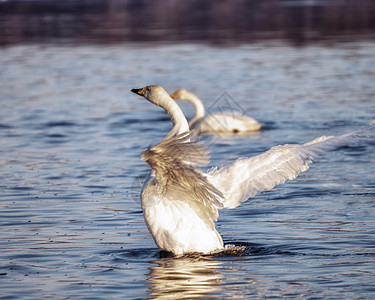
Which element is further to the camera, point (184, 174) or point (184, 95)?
point (184, 95)

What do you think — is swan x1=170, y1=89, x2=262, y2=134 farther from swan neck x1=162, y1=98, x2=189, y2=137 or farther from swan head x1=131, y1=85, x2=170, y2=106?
swan neck x1=162, y1=98, x2=189, y2=137

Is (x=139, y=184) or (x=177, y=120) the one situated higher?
(x=177, y=120)

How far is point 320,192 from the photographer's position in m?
10.5

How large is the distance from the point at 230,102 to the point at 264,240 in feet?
30.0

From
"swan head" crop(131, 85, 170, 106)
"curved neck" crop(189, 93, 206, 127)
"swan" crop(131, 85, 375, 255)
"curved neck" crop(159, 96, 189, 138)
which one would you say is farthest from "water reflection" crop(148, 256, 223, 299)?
"curved neck" crop(189, 93, 206, 127)

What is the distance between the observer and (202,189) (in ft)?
24.3

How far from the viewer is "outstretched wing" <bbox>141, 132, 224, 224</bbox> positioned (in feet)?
22.0

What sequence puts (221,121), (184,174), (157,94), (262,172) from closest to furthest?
(184,174) → (157,94) → (262,172) → (221,121)

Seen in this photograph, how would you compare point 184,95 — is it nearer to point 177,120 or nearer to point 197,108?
point 197,108

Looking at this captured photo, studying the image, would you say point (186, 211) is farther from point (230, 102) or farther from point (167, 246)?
point (230, 102)

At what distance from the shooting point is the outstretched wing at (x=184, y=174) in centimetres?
670

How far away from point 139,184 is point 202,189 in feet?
10.9

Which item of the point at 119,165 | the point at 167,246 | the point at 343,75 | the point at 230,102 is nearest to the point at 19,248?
the point at 167,246

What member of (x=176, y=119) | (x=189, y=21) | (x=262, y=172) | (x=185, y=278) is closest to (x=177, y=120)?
(x=176, y=119)
